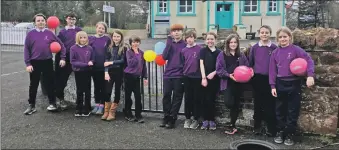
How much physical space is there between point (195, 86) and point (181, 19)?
2301cm

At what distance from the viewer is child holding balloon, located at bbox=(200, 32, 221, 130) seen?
18.4 ft

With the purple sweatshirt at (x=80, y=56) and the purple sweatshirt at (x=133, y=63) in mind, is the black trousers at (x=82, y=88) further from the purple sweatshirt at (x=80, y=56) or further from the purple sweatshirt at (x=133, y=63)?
the purple sweatshirt at (x=133, y=63)

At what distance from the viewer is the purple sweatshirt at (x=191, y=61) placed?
5.72 metres

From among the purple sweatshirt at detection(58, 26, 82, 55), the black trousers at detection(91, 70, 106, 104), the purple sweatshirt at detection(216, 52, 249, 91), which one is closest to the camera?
the purple sweatshirt at detection(216, 52, 249, 91)

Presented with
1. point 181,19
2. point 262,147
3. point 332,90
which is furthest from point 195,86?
point 181,19

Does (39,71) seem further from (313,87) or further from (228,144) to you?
(313,87)

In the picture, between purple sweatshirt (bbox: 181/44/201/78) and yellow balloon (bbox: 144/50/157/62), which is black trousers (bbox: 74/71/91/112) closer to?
yellow balloon (bbox: 144/50/157/62)

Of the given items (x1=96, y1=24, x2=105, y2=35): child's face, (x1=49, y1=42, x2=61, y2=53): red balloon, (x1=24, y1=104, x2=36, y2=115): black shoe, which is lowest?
(x1=24, y1=104, x2=36, y2=115): black shoe

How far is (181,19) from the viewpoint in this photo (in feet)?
92.9

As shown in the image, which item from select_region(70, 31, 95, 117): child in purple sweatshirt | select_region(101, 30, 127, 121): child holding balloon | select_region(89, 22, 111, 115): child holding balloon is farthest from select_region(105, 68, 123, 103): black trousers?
select_region(70, 31, 95, 117): child in purple sweatshirt

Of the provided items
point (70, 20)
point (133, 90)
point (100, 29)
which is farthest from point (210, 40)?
point (70, 20)

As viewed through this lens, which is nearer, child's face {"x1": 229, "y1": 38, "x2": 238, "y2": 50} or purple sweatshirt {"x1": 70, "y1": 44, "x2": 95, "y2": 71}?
child's face {"x1": 229, "y1": 38, "x2": 238, "y2": 50}

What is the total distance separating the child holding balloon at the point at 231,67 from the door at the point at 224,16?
75.5 feet

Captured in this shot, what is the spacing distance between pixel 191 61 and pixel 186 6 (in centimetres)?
2330
